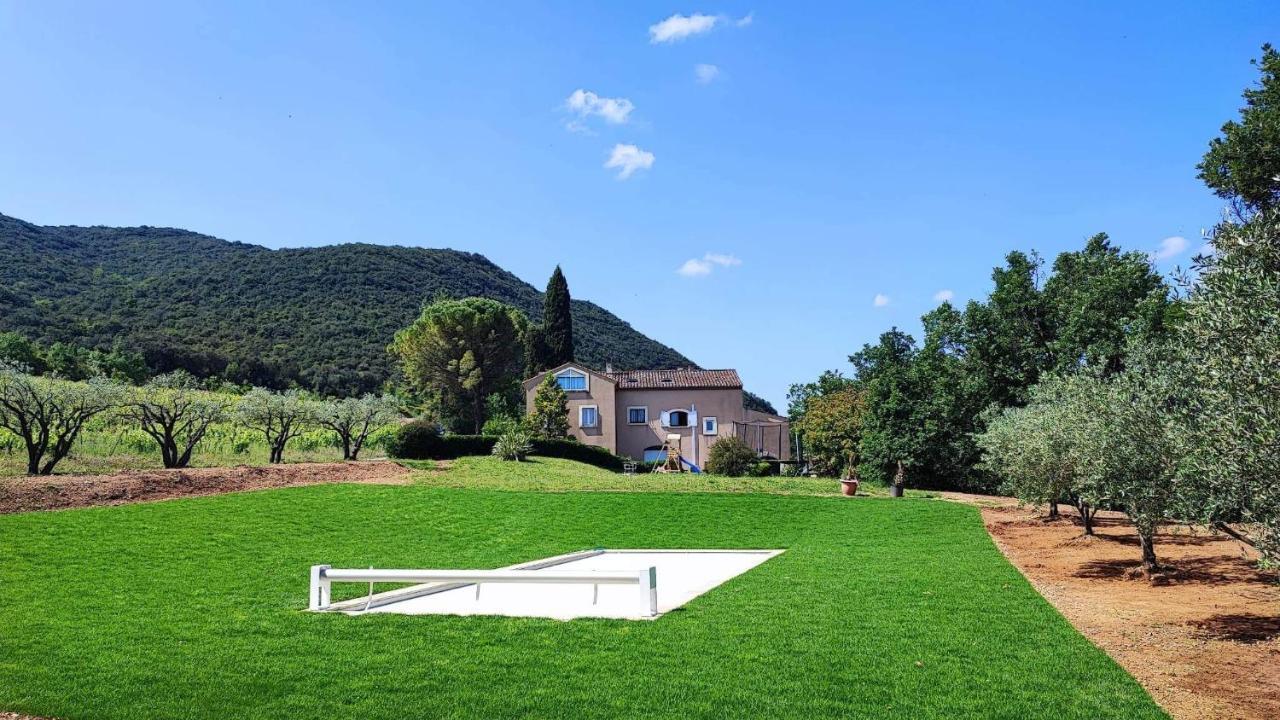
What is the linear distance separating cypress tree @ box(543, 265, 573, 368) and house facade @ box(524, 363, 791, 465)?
1446 centimetres

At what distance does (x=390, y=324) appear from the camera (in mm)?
78562

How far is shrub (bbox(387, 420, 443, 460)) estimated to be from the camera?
1442 inches

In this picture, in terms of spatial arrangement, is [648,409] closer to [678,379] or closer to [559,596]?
[678,379]

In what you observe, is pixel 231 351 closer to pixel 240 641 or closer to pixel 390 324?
pixel 390 324

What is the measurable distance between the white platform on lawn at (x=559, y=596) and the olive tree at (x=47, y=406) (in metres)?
16.1

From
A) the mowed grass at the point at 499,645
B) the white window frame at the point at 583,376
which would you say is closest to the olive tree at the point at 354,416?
the white window frame at the point at 583,376

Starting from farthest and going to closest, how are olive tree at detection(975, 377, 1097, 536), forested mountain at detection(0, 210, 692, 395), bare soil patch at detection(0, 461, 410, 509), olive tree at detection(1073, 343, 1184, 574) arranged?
forested mountain at detection(0, 210, 692, 395) → bare soil patch at detection(0, 461, 410, 509) → olive tree at detection(975, 377, 1097, 536) → olive tree at detection(1073, 343, 1184, 574)

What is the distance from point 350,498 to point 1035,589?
15.9 m

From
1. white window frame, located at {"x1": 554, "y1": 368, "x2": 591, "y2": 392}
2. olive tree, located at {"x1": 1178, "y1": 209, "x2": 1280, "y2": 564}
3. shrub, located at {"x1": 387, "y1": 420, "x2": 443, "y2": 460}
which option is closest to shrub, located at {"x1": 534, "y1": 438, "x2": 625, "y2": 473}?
shrub, located at {"x1": 387, "y1": 420, "x2": 443, "y2": 460}

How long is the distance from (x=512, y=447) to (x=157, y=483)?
16.7 meters

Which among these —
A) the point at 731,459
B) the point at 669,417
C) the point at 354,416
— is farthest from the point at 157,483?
the point at 669,417

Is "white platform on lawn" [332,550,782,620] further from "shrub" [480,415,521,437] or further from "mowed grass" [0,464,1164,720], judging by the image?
"shrub" [480,415,521,437]

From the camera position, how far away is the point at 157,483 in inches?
799

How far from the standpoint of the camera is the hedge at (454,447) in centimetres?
3675
